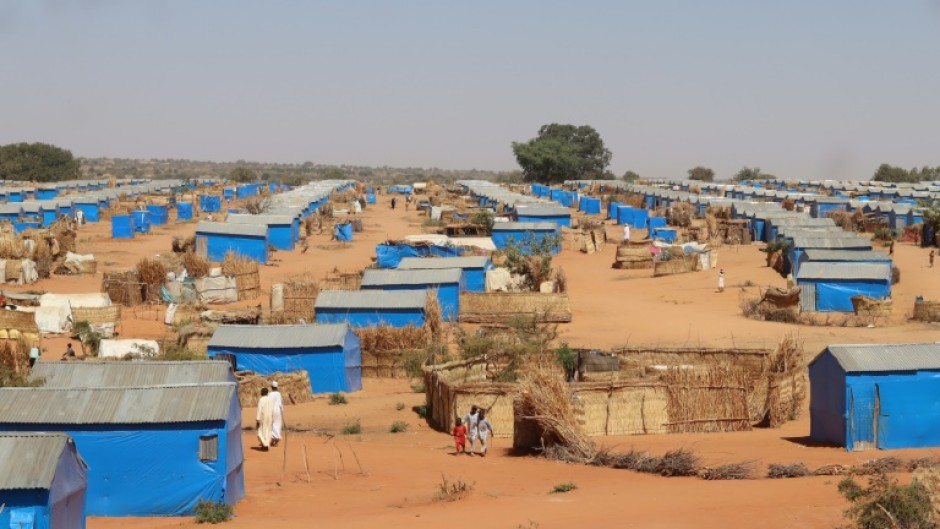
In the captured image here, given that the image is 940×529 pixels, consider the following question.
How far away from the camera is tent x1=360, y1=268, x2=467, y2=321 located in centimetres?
3183

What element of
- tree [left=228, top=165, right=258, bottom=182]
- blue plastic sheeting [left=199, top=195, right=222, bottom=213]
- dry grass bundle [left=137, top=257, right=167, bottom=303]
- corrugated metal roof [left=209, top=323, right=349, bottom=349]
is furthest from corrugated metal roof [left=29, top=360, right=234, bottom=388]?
tree [left=228, top=165, right=258, bottom=182]

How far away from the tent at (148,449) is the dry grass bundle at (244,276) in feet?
67.6

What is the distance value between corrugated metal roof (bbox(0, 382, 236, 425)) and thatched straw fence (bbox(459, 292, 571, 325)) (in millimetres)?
17071

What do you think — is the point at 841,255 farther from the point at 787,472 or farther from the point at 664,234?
the point at 787,472

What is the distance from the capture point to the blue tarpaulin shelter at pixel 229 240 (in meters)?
45.0

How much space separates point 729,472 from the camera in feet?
50.0

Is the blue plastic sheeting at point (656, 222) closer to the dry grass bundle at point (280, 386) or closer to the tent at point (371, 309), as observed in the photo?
the tent at point (371, 309)

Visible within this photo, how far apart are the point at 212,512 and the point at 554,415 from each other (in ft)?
16.7

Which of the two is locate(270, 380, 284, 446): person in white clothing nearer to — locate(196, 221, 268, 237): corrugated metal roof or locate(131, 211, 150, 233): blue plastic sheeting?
locate(196, 221, 268, 237): corrugated metal roof

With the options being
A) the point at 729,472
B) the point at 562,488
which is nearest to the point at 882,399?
the point at 729,472

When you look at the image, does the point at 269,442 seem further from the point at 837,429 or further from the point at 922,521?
the point at 922,521

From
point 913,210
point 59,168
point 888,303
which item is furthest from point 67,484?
point 59,168

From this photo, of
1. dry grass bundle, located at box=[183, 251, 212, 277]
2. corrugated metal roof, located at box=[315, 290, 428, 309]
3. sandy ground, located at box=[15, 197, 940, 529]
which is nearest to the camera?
sandy ground, located at box=[15, 197, 940, 529]

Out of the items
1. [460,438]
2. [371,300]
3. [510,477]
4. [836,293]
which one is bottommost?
[510,477]
